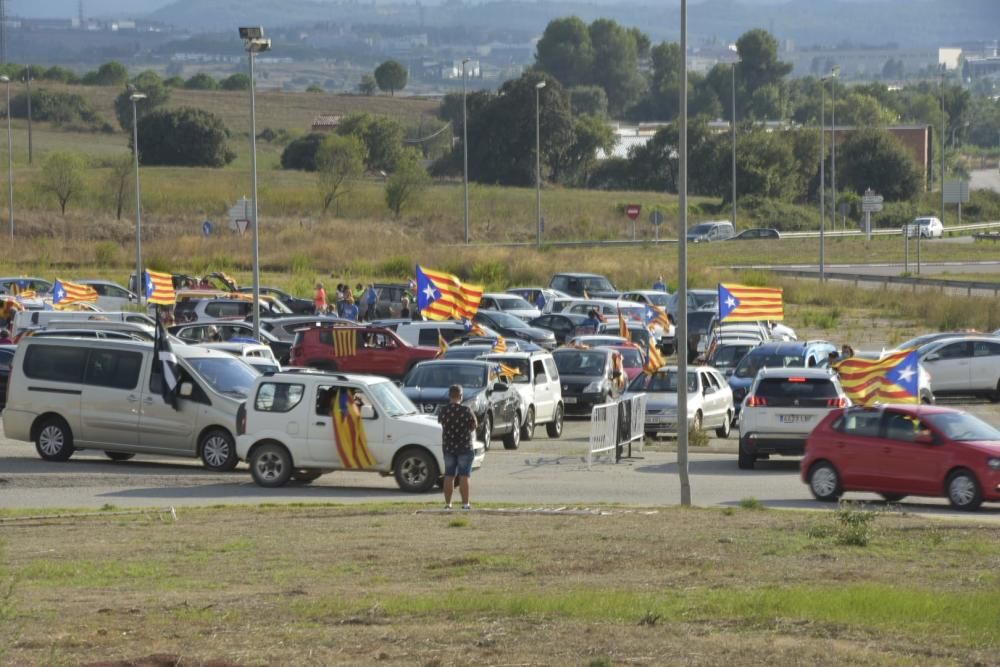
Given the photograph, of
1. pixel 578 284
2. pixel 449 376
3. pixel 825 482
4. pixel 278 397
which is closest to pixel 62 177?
pixel 578 284

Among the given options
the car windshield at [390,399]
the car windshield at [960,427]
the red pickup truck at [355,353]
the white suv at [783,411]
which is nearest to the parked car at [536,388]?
the white suv at [783,411]

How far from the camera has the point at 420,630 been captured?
10.6m

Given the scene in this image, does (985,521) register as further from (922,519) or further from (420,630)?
(420,630)

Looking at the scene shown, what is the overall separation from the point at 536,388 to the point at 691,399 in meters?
2.81

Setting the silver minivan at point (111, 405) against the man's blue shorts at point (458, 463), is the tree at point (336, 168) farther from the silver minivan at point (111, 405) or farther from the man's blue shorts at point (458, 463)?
the man's blue shorts at point (458, 463)

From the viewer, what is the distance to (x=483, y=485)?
72.4 ft

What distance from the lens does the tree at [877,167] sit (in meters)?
116

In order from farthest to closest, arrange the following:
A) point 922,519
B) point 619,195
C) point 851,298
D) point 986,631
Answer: point 619,195 → point 851,298 → point 922,519 → point 986,631

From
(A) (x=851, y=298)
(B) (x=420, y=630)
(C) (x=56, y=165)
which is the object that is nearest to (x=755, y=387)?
(B) (x=420, y=630)

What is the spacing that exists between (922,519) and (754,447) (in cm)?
706

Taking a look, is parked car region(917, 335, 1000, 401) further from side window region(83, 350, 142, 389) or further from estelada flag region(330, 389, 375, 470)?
side window region(83, 350, 142, 389)

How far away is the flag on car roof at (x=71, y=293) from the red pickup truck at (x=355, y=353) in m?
10.4

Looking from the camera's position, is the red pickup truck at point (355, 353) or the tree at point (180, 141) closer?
the red pickup truck at point (355, 353)

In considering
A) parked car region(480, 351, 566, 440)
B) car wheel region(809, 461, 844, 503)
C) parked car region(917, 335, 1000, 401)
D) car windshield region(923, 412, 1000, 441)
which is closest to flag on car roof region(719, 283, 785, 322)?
parked car region(917, 335, 1000, 401)
